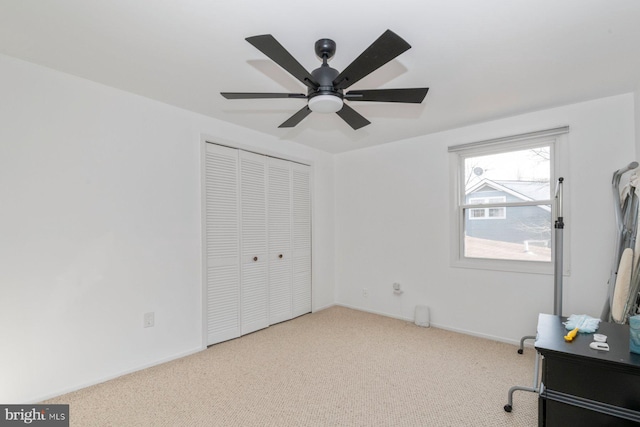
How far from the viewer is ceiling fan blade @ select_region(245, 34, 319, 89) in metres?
1.30

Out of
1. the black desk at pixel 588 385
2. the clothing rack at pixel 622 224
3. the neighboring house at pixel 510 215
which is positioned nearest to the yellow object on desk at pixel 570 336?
the black desk at pixel 588 385

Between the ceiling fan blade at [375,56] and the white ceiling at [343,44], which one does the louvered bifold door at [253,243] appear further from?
the ceiling fan blade at [375,56]

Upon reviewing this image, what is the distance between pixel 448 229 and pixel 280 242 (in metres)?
2.06

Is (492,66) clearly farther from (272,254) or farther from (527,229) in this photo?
(272,254)

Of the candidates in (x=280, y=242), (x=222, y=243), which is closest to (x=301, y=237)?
(x=280, y=242)

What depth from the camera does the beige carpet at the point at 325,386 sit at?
1.96 metres

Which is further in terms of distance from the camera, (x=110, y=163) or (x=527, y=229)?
(x=527, y=229)

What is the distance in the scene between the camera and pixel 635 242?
88.1 inches

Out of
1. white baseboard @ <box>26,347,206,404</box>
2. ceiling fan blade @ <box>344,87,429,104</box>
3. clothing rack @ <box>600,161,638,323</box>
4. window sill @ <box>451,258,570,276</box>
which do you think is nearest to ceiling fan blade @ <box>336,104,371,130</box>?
ceiling fan blade @ <box>344,87,429,104</box>

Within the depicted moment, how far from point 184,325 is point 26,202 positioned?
1.58m

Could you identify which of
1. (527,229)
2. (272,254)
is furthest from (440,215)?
(272,254)

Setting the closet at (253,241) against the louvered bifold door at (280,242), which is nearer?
the closet at (253,241)

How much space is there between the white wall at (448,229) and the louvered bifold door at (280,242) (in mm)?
971

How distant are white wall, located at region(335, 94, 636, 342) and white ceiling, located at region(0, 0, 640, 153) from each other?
0.42m
